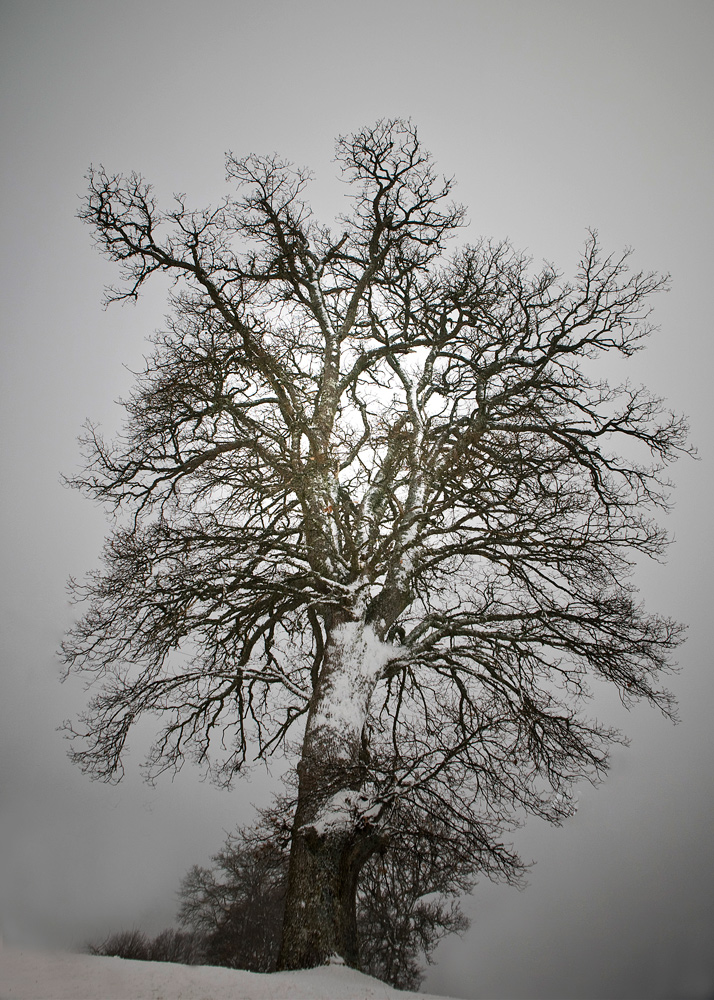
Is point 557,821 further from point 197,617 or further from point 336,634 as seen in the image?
point 197,617

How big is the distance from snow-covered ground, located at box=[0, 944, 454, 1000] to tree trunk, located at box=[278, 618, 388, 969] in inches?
14.2

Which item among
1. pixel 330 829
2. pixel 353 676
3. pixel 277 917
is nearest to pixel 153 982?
pixel 330 829

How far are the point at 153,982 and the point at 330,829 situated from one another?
5.71 ft

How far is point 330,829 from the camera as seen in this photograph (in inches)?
195

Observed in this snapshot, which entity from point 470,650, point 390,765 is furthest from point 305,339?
point 390,765

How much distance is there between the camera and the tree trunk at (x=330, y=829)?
482cm

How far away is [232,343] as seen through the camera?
7.11 m

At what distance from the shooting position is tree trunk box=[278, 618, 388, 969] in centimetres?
482

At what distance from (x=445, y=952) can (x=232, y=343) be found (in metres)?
88.7

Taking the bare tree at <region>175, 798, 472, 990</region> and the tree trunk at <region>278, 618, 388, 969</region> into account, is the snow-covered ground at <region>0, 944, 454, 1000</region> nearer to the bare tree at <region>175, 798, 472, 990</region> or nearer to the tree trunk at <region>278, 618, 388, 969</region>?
the tree trunk at <region>278, 618, 388, 969</region>

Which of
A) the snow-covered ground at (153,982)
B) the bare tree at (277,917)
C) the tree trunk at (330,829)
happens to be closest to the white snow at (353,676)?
the tree trunk at (330,829)

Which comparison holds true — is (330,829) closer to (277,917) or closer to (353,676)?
(353,676)

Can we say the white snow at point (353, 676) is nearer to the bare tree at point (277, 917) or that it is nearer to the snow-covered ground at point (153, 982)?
the bare tree at point (277, 917)

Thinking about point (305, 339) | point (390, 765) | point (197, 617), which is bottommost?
point (390, 765)
